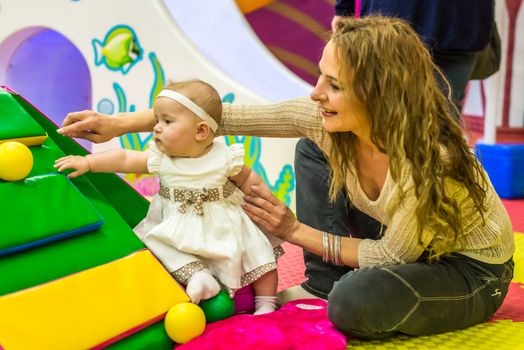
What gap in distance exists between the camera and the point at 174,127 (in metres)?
1.29

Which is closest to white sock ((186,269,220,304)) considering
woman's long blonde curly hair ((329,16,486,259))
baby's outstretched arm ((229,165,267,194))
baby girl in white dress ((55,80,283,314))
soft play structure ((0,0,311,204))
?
baby girl in white dress ((55,80,283,314))

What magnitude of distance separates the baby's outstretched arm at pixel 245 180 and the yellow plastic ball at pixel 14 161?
1.45ft

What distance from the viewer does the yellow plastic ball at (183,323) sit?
113cm

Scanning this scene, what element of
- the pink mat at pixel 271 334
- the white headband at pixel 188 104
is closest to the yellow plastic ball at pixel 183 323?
the pink mat at pixel 271 334

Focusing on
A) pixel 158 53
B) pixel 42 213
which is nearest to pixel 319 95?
pixel 42 213

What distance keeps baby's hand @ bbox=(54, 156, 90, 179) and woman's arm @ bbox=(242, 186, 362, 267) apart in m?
0.36

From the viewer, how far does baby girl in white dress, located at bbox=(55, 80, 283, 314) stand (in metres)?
1.26

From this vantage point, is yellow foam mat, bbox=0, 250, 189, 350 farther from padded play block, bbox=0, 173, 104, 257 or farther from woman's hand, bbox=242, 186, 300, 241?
woman's hand, bbox=242, 186, 300, 241

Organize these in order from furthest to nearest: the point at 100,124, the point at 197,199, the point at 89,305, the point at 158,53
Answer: the point at 158,53 < the point at 100,124 < the point at 197,199 < the point at 89,305

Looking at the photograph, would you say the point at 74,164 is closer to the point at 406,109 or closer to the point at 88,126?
the point at 88,126

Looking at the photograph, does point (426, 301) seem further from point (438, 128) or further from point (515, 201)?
point (515, 201)

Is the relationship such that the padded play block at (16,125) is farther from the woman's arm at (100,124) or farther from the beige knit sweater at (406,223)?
the beige knit sweater at (406,223)

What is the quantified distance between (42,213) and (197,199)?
12.7 inches

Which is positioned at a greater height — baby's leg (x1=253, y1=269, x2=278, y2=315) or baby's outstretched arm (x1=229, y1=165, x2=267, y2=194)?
baby's outstretched arm (x1=229, y1=165, x2=267, y2=194)
